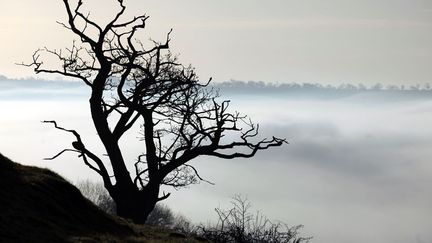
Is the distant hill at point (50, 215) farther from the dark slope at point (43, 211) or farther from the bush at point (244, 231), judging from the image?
the bush at point (244, 231)

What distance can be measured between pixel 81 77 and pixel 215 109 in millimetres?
5850

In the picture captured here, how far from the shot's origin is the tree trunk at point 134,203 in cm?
3092

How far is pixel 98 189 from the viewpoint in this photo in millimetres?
134375

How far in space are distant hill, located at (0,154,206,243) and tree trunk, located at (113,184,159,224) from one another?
26.7 feet

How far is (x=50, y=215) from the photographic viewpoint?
18703mm

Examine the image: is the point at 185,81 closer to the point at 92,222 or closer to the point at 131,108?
the point at 131,108

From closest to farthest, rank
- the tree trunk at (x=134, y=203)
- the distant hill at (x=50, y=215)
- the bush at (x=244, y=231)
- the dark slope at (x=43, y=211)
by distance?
the dark slope at (x=43, y=211) → the distant hill at (x=50, y=215) → the bush at (x=244, y=231) → the tree trunk at (x=134, y=203)

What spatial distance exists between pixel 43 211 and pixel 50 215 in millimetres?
208

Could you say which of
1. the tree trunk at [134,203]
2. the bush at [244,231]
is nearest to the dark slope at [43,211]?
the bush at [244,231]

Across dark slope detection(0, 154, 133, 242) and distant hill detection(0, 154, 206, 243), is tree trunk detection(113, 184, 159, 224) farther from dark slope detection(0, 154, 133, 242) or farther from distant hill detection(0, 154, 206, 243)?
dark slope detection(0, 154, 133, 242)

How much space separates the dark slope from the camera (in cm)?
1683

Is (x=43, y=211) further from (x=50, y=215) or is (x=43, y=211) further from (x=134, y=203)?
(x=134, y=203)

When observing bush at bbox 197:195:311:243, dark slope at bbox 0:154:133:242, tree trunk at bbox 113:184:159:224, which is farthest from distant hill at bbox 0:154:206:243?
tree trunk at bbox 113:184:159:224

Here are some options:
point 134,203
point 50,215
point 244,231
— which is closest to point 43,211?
point 50,215
